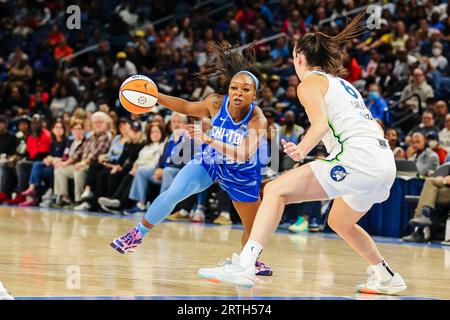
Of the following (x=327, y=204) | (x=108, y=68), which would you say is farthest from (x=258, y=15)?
(x=327, y=204)

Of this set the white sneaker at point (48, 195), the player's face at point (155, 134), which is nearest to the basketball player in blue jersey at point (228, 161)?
the player's face at point (155, 134)

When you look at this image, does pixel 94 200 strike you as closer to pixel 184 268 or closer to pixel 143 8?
pixel 184 268

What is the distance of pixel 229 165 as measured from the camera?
23.9 feet

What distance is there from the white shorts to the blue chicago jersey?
1.43m

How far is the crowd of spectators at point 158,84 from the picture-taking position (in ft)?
47.0

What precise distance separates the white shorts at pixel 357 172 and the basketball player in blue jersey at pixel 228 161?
1266 millimetres

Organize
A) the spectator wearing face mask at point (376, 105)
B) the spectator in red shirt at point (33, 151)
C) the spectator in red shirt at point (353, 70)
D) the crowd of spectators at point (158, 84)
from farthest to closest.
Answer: the spectator in red shirt at point (353, 70) < the spectator in red shirt at point (33, 151) < the spectator wearing face mask at point (376, 105) < the crowd of spectators at point (158, 84)

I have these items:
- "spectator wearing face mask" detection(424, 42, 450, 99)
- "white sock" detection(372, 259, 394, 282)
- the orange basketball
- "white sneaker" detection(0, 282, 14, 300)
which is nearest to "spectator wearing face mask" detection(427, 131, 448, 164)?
"spectator wearing face mask" detection(424, 42, 450, 99)

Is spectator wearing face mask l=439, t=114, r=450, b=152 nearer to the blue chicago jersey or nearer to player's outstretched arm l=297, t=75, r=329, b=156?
the blue chicago jersey

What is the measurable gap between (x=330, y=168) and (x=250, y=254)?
2.56 feet

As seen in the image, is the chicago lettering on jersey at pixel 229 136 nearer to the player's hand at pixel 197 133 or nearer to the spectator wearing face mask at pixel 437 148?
the player's hand at pixel 197 133

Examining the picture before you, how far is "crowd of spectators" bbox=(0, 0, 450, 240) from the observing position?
47.0 ft

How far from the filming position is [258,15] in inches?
814

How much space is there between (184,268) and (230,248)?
90.9 inches
